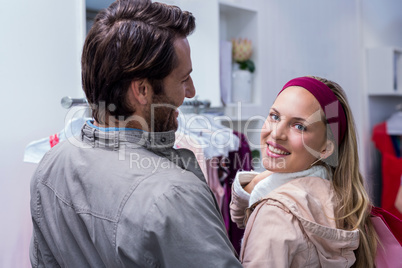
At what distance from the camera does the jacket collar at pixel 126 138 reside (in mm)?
875

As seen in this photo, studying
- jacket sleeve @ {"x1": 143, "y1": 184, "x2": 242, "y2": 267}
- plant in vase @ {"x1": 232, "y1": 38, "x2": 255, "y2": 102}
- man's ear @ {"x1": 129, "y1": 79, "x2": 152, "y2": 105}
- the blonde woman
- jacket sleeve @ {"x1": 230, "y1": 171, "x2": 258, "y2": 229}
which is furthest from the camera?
plant in vase @ {"x1": 232, "y1": 38, "x2": 255, "y2": 102}

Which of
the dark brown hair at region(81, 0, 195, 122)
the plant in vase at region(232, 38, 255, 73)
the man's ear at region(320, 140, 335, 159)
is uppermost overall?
the plant in vase at region(232, 38, 255, 73)

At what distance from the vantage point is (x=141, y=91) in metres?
0.88

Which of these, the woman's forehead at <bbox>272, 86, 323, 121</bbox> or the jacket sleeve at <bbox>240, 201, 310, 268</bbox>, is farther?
the woman's forehead at <bbox>272, 86, 323, 121</bbox>

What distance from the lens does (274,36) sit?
2701 mm

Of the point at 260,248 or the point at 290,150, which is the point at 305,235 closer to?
the point at 260,248

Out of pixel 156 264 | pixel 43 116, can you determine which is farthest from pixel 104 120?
pixel 43 116

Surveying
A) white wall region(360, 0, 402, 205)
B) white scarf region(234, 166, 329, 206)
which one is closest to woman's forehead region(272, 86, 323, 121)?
white scarf region(234, 166, 329, 206)

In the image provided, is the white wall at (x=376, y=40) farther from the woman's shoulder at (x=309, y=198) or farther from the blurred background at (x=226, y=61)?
the woman's shoulder at (x=309, y=198)

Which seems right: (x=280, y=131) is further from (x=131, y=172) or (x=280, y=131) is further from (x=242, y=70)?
(x=242, y=70)

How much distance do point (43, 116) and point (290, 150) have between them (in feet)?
3.42

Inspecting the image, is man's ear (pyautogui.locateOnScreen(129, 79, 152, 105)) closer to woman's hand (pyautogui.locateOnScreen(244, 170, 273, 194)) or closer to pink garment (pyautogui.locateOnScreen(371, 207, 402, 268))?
woman's hand (pyautogui.locateOnScreen(244, 170, 273, 194))

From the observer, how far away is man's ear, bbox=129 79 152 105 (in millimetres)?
869

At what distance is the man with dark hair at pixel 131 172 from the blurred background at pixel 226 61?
0.71 metres
